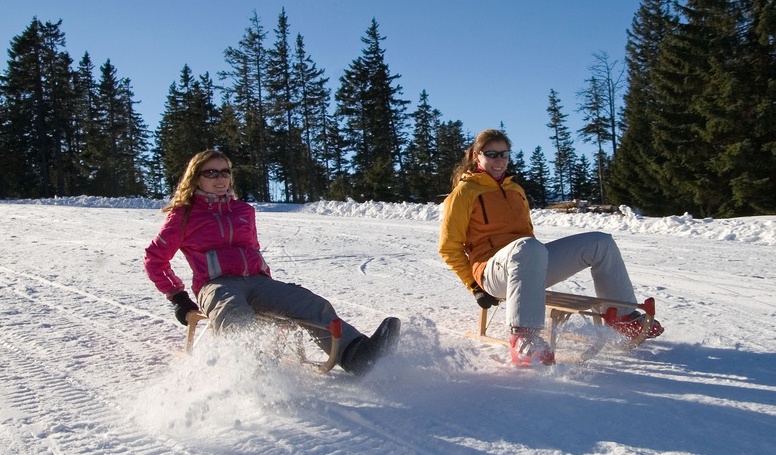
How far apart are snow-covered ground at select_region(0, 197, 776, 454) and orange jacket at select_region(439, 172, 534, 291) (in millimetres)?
531

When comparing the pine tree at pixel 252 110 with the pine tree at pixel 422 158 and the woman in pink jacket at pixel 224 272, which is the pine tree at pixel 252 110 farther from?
the woman in pink jacket at pixel 224 272

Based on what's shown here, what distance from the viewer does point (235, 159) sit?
3962cm

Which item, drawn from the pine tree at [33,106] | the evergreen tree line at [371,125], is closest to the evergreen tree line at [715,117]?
the evergreen tree line at [371,125]

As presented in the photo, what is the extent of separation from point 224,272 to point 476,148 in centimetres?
187

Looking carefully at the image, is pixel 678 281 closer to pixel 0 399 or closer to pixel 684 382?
pixel 684 382

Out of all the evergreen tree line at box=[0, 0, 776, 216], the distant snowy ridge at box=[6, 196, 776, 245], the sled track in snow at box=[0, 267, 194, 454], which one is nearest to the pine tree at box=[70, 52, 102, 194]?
the evergreen tree line at box=[0, 0, 776, 216]

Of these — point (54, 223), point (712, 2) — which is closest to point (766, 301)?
point (54, 223)

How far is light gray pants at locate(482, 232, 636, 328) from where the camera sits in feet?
10.2

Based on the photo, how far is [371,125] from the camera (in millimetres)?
35688

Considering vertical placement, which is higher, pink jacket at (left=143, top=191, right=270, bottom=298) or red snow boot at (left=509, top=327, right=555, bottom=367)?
pink jacket at (left=143, top=191, right=270, bottom=298)

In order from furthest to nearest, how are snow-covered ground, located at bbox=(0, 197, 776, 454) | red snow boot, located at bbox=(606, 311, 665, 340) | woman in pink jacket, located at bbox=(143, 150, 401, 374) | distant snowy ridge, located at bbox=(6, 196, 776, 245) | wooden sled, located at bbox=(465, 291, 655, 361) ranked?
distant snowy ridge, located at bbox=(6, 196, 776, 245) → red snow boot, located at bbox=(606, 311, 665, 340) → wooden sled, located at bbox=(465, 291, 655, 361) → woman in pink jacket, located at bbox=(143, 150, 401, 374) → snow-covered ground, located at bbox=(0, 197, 776, 454)

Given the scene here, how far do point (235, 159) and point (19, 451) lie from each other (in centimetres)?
3880

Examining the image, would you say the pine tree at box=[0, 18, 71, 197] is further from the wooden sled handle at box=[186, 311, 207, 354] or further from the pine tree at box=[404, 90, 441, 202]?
the wooden sled handle at box=[186, 311, 207, 354]

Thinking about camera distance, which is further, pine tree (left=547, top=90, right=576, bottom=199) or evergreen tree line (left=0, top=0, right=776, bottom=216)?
pine tree (left=547, top=90, right=576, bottom=199)
